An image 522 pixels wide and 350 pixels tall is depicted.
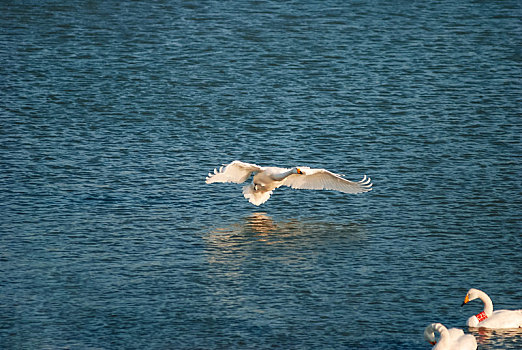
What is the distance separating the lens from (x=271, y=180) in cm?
2462

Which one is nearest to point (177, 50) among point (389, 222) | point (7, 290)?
point (389, 222)

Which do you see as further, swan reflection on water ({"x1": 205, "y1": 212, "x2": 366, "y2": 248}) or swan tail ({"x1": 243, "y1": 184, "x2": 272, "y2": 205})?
swan tail ({"x1": 243, "y1": 184, "x2": 272, "y2": 205})

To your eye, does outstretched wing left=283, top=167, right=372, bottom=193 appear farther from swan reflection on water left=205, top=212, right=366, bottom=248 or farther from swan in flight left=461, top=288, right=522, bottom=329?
swan in flight left=461, top=288, right=522, bottom=329

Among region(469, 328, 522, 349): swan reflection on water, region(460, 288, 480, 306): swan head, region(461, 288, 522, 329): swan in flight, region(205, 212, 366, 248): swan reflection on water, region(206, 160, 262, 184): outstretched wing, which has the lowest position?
region(205, 212, 366, 248): swan reflection on water

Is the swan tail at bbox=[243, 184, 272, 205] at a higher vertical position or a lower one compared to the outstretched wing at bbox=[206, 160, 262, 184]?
lower

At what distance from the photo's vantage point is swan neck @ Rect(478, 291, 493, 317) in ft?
62.0

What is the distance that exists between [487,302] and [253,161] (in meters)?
10.4

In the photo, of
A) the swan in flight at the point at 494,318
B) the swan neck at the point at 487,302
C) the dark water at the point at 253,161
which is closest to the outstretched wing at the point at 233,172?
the dark water at the point at 253,161

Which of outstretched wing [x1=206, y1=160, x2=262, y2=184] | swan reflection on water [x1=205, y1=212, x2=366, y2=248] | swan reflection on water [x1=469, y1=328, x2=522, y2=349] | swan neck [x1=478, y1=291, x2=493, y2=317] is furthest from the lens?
outstretched wing [x1=206, y1=160, x2=262, y2=184]

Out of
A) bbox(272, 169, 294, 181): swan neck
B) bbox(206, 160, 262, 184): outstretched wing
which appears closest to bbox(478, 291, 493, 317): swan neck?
bbox(272, 169, 294, 181): swan neck

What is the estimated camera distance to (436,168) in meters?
28.0

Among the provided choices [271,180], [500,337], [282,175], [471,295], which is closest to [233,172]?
[271,180]

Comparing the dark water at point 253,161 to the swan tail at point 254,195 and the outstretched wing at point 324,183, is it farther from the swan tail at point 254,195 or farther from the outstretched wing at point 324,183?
the outstretched wing at point 324,183

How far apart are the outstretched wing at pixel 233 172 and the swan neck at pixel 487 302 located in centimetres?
717
